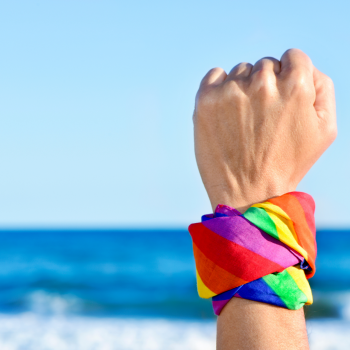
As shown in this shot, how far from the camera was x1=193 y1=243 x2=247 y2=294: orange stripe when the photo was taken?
655 millimetres

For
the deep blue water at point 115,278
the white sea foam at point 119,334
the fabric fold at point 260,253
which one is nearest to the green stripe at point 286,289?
the fabric fold at point 260,253

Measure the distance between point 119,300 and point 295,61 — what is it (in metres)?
8.88

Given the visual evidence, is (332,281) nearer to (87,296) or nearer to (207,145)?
(87,296)

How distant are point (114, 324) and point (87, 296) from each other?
11.0 feet

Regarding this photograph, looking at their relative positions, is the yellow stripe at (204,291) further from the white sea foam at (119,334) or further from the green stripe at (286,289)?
the white sea foam at (119,334)

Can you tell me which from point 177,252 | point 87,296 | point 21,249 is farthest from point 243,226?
point 21,249

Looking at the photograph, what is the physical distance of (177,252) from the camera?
1848cm

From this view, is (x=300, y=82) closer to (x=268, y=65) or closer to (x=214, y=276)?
(x=268, y=65)

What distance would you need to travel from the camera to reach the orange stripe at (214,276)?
66 cm

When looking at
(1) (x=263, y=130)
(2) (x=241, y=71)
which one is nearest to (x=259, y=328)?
(1) (x=263, y=130)

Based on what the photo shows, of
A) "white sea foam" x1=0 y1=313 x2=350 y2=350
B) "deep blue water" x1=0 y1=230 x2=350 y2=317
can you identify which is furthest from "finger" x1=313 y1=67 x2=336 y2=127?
"deep blue water" x1=0 y1=230 x2=350 y2=317

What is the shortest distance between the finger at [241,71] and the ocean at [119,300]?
52 centimetres

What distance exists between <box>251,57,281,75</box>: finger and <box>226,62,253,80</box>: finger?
0.5 inches

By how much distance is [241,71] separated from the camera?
0.75 m
